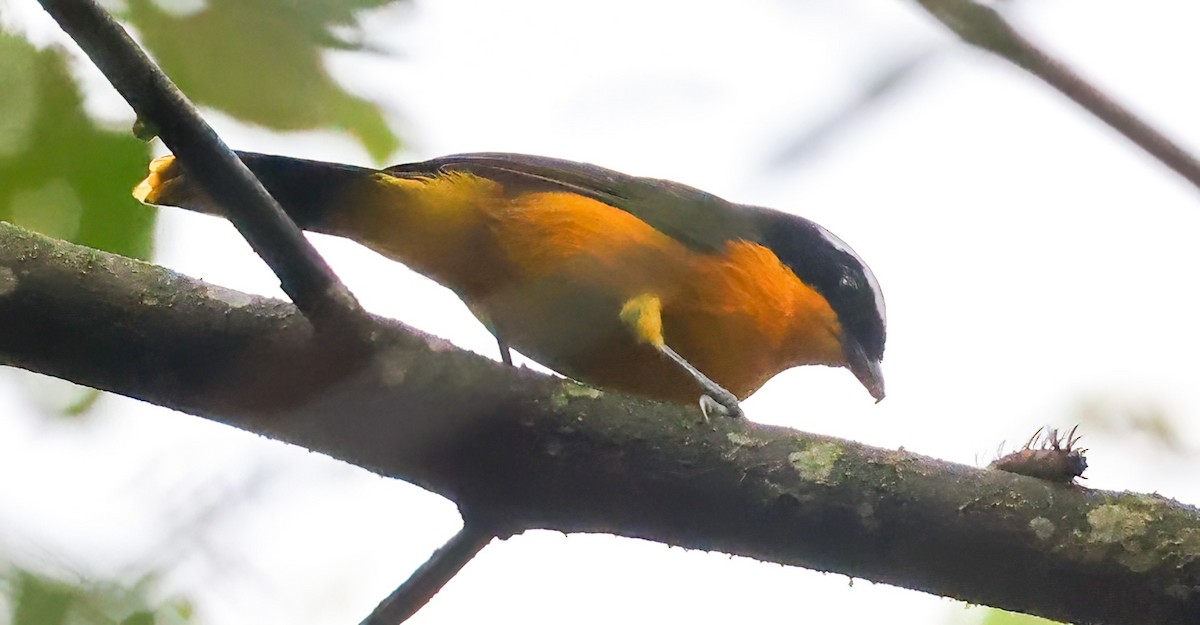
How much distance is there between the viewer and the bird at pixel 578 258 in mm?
3268

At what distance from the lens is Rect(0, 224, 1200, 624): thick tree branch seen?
2.20 m

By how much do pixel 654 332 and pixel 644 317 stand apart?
2.2 inches

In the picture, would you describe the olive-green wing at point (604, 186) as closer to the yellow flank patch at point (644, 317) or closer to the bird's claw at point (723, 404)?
the yellow flank patch at point (644, 317)

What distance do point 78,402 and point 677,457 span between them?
1075mm

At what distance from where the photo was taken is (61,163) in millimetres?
1933

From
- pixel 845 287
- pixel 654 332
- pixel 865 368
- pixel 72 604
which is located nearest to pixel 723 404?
pixel 654 332

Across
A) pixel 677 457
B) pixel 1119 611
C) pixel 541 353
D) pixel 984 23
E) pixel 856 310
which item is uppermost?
pixel 856 310

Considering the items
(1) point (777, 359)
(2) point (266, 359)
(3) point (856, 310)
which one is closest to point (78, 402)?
(2) point (266, 359)

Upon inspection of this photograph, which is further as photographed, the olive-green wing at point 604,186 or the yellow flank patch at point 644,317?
the olive-green wing at point 604,186

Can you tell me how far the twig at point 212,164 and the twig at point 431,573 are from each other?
18.3 inches

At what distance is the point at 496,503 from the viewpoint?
2.33 m

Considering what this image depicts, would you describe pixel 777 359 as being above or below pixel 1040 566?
above

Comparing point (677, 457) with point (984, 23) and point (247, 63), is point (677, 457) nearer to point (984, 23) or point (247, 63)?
point (247, 63)

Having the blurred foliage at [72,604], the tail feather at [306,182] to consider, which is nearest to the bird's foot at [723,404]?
the tail feather at [306,182]
